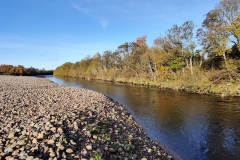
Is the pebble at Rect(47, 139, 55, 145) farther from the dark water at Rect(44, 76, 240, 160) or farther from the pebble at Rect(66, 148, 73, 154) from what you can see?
the dark water at Rect(44, 76, 240, 160)

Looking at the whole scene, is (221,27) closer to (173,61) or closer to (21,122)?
(173,61)

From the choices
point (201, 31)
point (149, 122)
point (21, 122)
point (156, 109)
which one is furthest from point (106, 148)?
point (201, 31)

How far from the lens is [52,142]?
22.7ft

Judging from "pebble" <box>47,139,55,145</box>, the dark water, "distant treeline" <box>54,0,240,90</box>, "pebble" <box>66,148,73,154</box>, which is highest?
"distant treeline" <box>54,0,240,90</box>

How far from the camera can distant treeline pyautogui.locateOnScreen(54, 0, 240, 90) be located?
3119cm

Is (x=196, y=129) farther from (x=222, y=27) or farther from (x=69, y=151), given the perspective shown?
(x=222, y=27)

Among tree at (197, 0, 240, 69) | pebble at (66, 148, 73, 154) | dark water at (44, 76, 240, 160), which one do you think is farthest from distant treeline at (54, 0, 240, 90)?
pebble at (66, 148, 73, 154)

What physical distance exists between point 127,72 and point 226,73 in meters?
36.8

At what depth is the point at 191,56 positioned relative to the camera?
1558 inches

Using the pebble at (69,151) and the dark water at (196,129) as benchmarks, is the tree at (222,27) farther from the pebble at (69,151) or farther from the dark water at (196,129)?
the pebble at (69,151)

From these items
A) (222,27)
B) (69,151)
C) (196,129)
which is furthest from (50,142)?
(222,27)

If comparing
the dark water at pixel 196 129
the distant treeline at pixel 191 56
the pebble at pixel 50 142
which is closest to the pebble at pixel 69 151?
the pebble at pixel 50 142

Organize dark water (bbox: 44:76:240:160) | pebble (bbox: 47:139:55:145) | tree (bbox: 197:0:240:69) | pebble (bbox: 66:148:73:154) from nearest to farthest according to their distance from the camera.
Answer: pebble (bbox: 66:148:73:154), pebble (bbox: 47:139:55:145), dark water (bbox: 44:76:240:160), tree (bbox: 197:0:240:69)

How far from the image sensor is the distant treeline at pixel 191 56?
102 feet
